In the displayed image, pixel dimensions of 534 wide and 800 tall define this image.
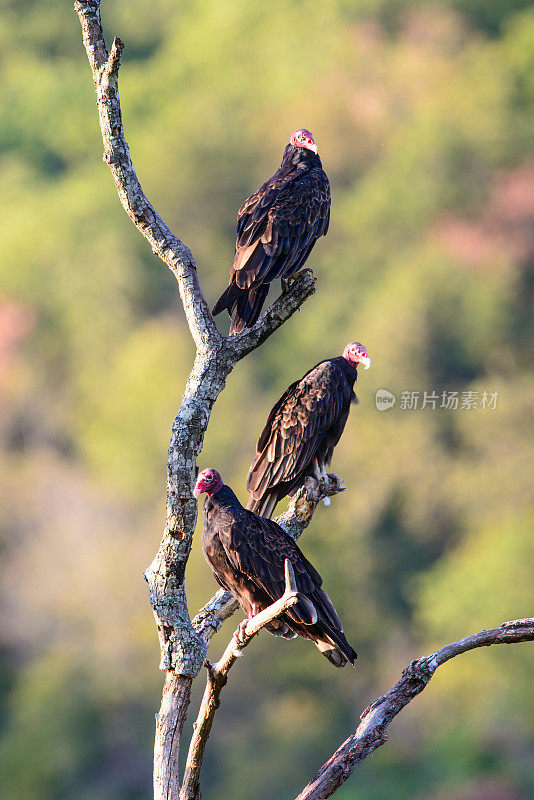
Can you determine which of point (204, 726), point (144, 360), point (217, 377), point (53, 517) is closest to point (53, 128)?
point (144, 360)

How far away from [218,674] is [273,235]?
164 centimetres

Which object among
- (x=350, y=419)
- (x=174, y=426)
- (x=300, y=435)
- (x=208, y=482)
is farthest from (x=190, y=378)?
(x=350, y=419)

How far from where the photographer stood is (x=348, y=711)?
757 cm

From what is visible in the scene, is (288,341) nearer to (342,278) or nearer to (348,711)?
(342,278)

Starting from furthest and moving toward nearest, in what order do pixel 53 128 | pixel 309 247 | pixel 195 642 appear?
pixel 53 128 < pixel 309 247 < pixel 195 642

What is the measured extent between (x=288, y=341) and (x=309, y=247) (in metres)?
4.56

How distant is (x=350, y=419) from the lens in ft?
25.0

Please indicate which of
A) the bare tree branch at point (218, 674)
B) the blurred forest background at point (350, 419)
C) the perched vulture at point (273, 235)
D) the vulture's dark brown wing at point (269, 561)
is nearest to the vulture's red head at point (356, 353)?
the perched vulture at point (273, 235)

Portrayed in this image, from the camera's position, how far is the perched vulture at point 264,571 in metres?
2.76

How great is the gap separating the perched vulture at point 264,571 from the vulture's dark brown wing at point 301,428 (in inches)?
16.4

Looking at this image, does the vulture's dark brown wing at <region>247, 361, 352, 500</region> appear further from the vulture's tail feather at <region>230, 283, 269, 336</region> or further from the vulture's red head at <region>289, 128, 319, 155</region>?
the vulture's red head at <region>289, 128, 319, 155</region>

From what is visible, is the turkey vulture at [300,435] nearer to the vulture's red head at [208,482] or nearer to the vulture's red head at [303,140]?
the vulture's red head at [208,482]

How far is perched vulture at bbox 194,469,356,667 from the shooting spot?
9.04 ft

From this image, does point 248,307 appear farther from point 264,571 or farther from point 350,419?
point 350,419
